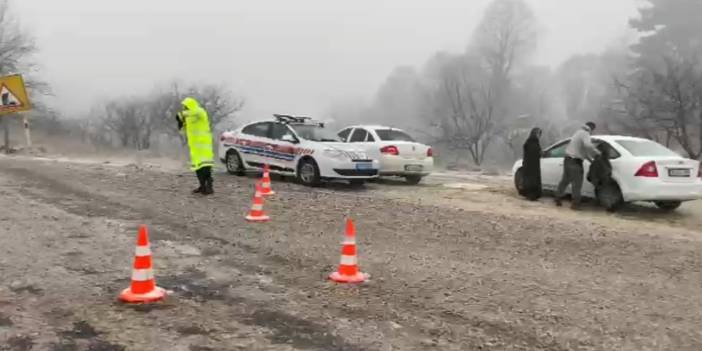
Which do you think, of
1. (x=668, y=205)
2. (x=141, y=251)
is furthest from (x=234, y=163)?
(x=141, y=251)

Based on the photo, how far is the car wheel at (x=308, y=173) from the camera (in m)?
13.3

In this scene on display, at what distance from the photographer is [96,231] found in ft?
24.7

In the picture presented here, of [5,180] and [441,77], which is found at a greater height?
[441,77]

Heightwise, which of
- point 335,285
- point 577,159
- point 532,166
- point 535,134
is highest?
point 535,134

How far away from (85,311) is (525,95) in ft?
181

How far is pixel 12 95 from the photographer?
22.5 meters

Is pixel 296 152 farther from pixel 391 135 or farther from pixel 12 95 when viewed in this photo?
pixel 12 95

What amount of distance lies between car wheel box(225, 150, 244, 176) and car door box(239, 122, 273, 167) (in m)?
0.21

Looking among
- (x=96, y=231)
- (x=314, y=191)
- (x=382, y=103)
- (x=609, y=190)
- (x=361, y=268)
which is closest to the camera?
(x=361, y=268)

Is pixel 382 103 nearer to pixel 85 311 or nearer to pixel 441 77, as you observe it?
pixel 441 77

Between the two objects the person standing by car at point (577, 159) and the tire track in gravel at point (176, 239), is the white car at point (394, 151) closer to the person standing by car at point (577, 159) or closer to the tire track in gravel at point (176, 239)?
the person standing by car at point (577, 159)

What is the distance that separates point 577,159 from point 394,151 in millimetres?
4671

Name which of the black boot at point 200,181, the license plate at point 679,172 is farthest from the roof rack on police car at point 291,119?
the license plate at point 679,172

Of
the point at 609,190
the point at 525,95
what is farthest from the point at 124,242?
the point at 525,95
